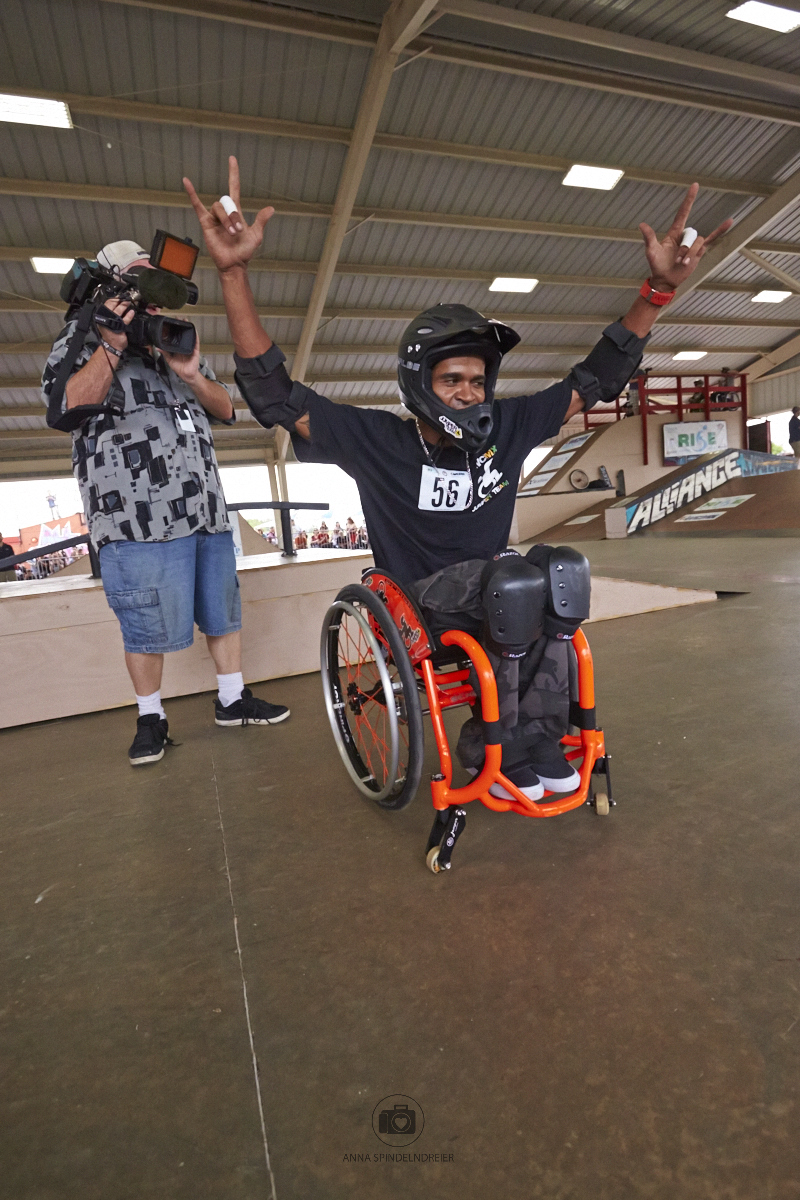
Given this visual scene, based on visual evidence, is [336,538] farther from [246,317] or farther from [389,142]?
[246,317]

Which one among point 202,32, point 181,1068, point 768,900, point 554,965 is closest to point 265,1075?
point 181,1068

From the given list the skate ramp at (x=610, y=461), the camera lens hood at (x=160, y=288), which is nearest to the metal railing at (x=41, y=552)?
the camera lens hood at (x=160, y=288)

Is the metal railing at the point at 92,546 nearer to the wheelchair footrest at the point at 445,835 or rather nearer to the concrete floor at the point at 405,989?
the concrete floor at the point at 405,989

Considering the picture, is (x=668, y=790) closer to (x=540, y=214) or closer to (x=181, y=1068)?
(x=181, y=1068)

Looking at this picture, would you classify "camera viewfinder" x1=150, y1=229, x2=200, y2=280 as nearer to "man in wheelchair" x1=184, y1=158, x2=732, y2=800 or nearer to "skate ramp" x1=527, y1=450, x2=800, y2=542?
"man in wheelchair" x1=184, y1=158, x2=732, y2=800

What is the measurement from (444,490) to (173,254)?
3.19ft

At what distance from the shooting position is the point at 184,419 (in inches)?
76.7

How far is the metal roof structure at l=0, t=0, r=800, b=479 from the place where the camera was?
632cm

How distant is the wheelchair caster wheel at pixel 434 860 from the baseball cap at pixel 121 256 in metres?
1.82

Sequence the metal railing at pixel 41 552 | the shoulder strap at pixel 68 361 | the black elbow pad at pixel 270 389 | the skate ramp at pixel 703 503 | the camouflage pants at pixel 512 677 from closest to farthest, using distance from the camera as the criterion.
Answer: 1. the camouflage pants at pixel 512 677
2. the black elbow pad at pixel 270 389
3. the shoulder strap at pixel 68 361
4. the metal railing at pixel 41 552
5. the skate ramp at pixel 703 503

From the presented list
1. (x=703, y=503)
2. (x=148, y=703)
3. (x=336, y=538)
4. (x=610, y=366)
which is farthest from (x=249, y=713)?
(x=336, y=538)

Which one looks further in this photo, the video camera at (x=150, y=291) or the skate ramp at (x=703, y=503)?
the skate ramp at (x=703, y=503)

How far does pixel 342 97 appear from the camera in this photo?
7.34 meters

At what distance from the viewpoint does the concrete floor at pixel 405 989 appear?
2.14 feet
